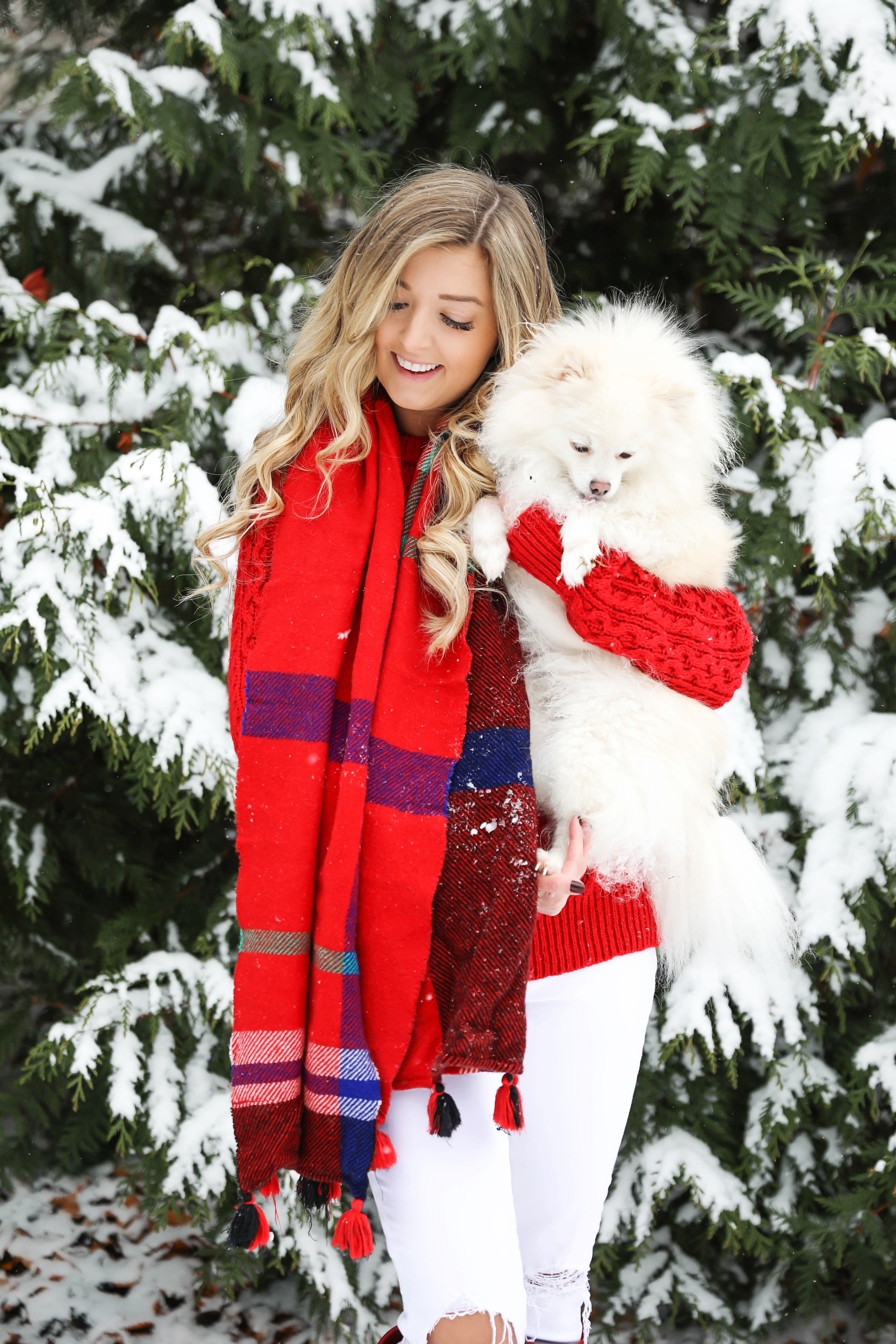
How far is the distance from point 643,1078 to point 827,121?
9.42 ft

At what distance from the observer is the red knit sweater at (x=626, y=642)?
1.66 metres

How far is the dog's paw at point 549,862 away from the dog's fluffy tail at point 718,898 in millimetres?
236

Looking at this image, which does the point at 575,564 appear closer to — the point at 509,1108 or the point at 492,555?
the point at 492,555

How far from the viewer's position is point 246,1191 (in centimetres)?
160

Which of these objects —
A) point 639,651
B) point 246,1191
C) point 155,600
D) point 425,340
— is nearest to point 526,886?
point 639,651

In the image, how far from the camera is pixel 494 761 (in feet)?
5.46

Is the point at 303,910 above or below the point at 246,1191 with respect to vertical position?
above

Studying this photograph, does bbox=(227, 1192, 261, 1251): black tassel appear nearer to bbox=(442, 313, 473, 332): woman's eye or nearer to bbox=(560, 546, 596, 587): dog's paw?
bbox=(560, 546, 596, 587): dog's paw

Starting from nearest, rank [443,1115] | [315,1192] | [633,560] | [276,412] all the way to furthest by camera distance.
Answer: [443,1115], [315,1192], [633,560], [276,412]

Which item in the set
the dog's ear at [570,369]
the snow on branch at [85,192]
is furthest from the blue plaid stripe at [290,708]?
the snow on branch at [85,192]

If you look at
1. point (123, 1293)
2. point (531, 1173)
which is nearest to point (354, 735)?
point (531, 1173)

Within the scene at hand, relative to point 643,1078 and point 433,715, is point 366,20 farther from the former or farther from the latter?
point 643,1078

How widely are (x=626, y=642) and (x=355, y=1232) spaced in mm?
1083

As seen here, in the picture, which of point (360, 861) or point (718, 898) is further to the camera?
point (718, 898)
